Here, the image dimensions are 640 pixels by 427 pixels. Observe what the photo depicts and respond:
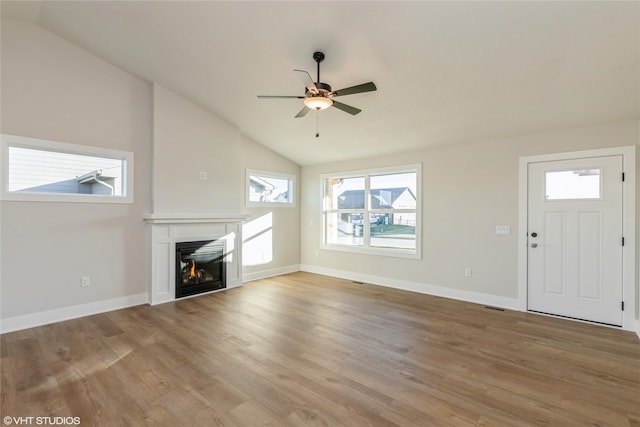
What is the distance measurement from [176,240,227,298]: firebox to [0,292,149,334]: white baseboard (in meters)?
0.56

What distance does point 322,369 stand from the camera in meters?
2.57

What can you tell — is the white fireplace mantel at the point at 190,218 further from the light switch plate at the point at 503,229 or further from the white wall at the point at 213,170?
the light switch plate at the point at 503,229

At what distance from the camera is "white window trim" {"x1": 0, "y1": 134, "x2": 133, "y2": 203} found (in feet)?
11.1

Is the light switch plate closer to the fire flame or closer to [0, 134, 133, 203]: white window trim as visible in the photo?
the fire flame

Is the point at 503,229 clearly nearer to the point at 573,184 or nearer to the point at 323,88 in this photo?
the point at 573,184

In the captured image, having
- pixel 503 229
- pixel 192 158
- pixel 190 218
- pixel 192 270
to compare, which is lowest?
pixel 192 270

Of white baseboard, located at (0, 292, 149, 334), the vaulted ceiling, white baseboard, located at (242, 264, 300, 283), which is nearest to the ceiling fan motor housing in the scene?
the vaulted ceiling

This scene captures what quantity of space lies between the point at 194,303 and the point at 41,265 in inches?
73.6

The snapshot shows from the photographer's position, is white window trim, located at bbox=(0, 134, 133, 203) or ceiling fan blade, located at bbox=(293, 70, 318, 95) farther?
white window trim, located at bbox=(0, 134, 133, 203)

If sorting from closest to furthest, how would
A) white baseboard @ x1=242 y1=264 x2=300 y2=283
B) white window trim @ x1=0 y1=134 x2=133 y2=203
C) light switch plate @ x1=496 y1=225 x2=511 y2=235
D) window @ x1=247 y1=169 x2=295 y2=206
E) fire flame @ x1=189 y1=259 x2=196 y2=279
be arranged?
white window trim @ x1=0 y1=134 x2=133 y2=203 → light switch plate @ x1=496 y1=225 x2=511 y2=235 → fire flame @ x1=189 y1=259 x2=196 y2=279 → white baseboard @ x1=242 y1=264 x2=300 y2=283 → window @ x1=247 y1=169 x2=295 y2=206

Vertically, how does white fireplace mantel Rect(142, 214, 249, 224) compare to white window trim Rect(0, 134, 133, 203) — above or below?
below

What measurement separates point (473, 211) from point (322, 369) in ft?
11.1

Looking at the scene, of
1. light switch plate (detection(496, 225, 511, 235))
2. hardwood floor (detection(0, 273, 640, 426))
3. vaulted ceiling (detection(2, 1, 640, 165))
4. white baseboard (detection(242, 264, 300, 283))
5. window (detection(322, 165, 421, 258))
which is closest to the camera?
hardwood floor (detection(0, 273, 640, 426))

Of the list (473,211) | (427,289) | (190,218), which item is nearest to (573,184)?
(473,211)
